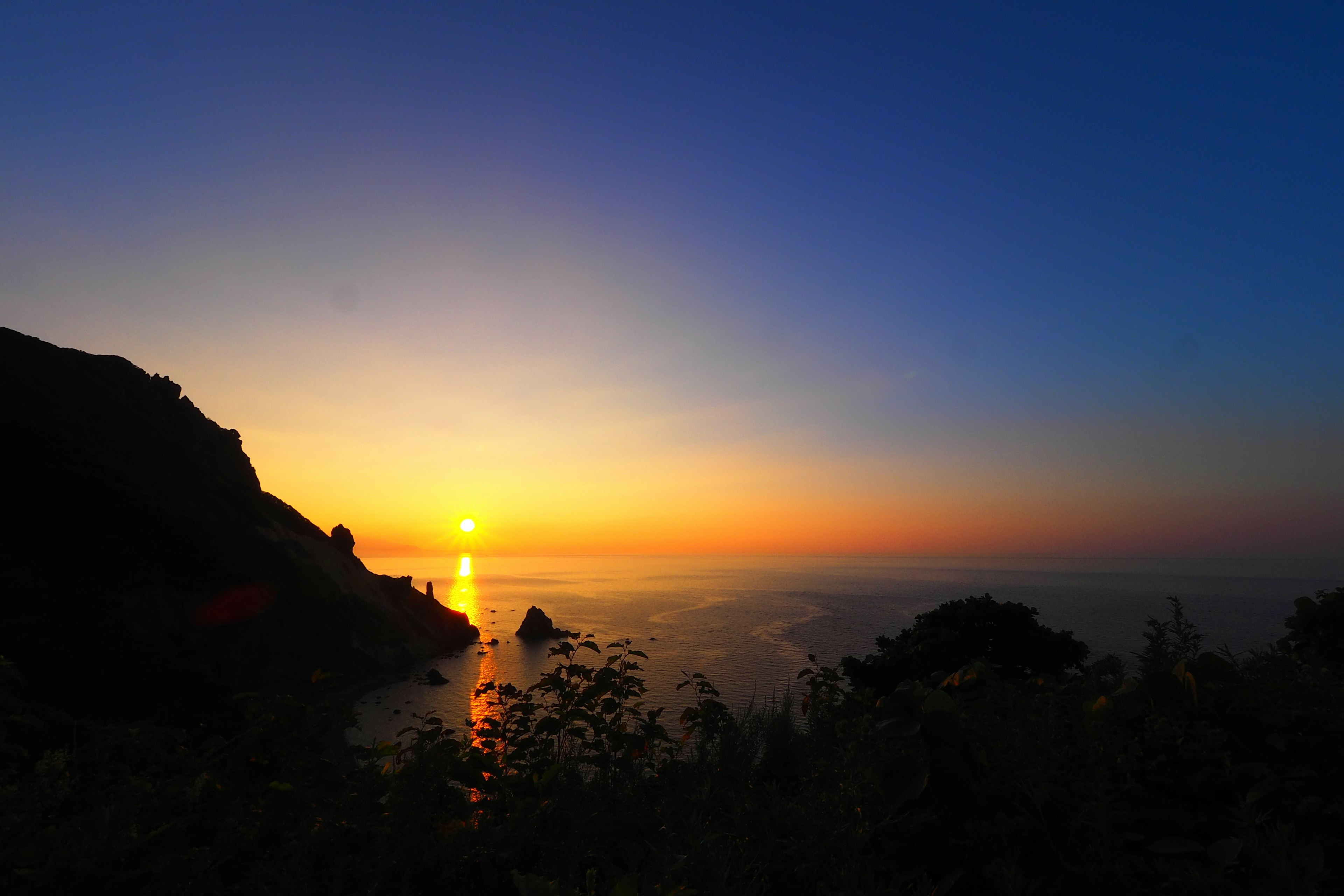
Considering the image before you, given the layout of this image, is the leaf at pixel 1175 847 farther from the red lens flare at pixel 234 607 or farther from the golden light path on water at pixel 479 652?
the red lens flare at pixel 234 607

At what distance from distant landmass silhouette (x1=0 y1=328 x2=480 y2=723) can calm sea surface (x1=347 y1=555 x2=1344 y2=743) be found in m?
6.76

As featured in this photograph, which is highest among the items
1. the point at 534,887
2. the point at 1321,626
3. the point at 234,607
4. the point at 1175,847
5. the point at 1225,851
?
the point at 534,887

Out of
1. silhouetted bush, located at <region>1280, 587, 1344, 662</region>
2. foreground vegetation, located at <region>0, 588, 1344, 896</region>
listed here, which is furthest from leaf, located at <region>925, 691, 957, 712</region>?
silhouetted bush, located at <region>1280, 587, 1344, 662</region>

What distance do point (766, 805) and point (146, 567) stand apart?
33785 mm

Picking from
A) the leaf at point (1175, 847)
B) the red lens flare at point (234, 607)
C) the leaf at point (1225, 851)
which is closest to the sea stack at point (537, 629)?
the red lens flare at point (234, 607)

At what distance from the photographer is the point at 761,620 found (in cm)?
8656

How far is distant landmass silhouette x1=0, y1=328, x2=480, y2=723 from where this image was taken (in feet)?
68.0

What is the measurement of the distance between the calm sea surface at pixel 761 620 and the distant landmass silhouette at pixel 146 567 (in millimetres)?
6762

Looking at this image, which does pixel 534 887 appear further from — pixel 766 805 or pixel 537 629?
pixel 537 629

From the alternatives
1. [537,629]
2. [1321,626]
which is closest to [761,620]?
[537,629]

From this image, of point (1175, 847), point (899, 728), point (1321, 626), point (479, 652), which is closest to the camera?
point (1175, 847)

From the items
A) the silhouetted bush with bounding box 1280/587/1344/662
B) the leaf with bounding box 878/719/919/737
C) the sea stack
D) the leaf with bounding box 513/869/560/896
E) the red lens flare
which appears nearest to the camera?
the leaf with bounding box 513/869/560/896

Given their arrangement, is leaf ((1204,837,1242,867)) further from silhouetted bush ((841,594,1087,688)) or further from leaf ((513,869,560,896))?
silhouetted bush ((841,594,1087,688))

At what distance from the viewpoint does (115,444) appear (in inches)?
1662
